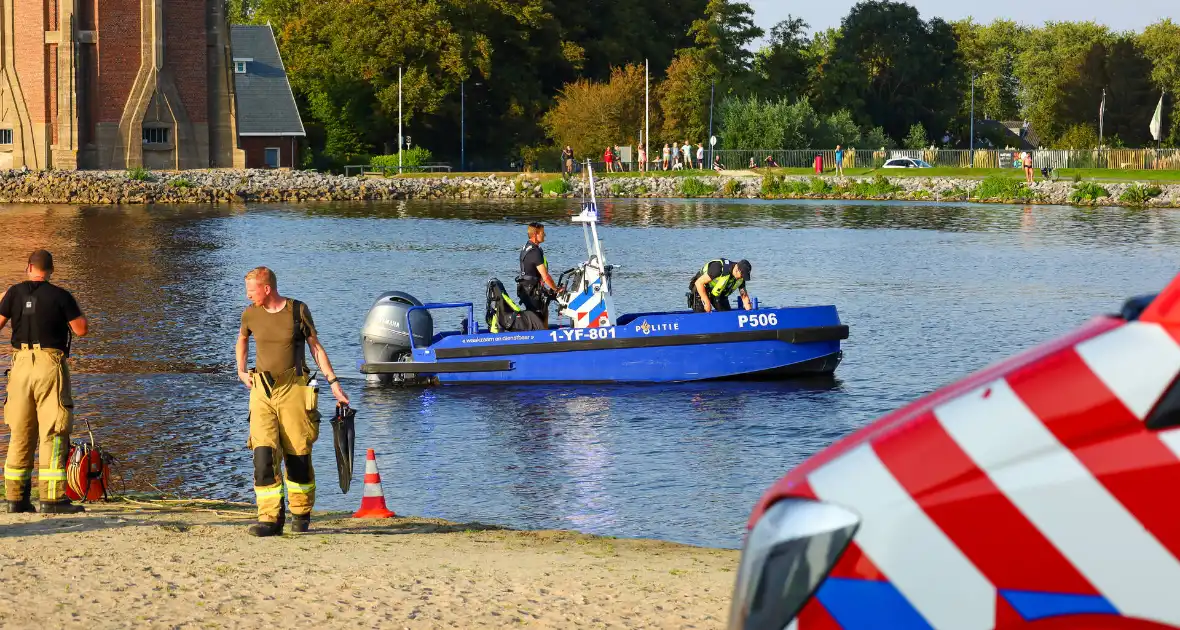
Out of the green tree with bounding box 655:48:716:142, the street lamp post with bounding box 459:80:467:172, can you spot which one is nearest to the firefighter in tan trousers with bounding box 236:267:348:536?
the green tree with bounding box 655:48:716:142

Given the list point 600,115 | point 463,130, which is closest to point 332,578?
point 600,115

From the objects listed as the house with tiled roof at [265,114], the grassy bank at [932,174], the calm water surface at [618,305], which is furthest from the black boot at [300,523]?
the house with tiled roof at [265,114]

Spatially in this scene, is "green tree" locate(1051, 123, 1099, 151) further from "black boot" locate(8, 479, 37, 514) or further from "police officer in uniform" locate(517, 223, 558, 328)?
"black boot" locate(8, 479, 37, 514)

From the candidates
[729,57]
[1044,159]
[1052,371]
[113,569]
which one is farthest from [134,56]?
[1052,371]

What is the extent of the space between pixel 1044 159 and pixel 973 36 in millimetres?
63526

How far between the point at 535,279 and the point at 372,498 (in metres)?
9.65

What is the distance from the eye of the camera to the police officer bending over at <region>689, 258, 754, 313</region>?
21906mm

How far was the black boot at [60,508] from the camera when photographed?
11.2 m

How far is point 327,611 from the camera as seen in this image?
7.93 meters

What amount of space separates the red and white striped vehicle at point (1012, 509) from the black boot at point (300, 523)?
867 centimetres

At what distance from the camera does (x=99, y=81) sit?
85438 mm

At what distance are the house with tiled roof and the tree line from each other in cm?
385

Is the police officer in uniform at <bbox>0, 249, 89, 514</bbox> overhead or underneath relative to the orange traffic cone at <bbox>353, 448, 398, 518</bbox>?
overhead

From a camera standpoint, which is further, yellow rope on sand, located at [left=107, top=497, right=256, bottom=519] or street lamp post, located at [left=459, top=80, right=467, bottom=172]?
street lamp post, located at [left=459, top=80, right=467, bottom=172]
